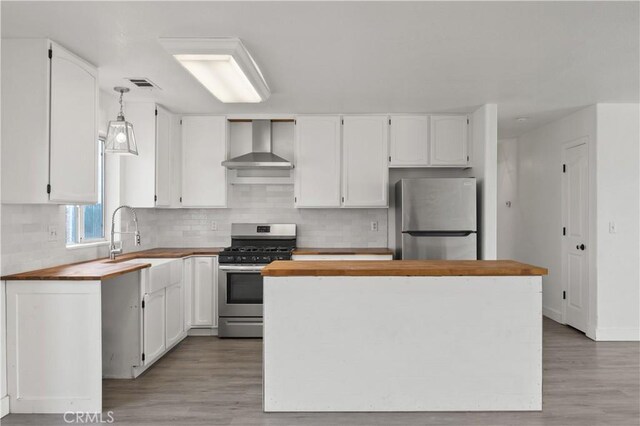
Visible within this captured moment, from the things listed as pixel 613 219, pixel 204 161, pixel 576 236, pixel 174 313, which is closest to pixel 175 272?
pixel 174 313

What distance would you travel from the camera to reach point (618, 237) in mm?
4262

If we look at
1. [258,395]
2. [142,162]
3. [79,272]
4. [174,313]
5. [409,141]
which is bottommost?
[258,395]

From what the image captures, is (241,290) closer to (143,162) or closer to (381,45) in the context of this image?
(143,162)

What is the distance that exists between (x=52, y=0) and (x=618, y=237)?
5039 millimetres

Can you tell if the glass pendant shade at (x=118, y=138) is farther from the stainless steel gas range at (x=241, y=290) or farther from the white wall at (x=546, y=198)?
the white wall at (x=546, y=198)

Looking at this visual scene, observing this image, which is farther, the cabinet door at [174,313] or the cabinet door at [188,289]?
the cabinet door at [188,289]

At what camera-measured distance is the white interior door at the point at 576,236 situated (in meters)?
4.45

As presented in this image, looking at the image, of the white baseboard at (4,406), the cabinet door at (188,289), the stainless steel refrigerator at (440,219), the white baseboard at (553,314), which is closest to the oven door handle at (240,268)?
the cabinet door at (188,289)

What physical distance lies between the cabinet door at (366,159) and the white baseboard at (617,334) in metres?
2.49

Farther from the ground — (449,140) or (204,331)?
(449,140)

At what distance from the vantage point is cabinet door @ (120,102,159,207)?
13.8ft

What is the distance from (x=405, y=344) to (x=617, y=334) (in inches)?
117

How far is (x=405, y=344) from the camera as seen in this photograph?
2586mm

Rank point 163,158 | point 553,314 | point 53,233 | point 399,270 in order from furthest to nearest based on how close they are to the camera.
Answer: point 553,314, point 163,158, point 53,233, point 399,270
